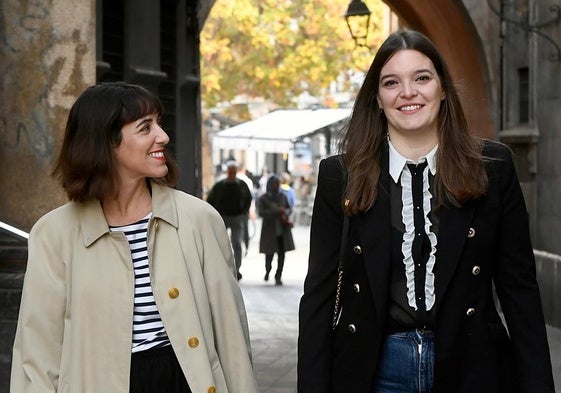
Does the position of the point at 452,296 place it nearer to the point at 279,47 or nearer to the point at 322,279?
the point at 322,279

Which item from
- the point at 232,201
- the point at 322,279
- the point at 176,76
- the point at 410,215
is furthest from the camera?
the point at 232,201

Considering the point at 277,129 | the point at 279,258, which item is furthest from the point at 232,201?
the point at 277,129

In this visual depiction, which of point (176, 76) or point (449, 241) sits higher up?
point (176, 76)

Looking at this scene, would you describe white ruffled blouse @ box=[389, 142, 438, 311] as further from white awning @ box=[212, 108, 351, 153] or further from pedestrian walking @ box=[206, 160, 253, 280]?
white awning @ box=[212, 108, 351, 153]

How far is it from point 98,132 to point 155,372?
2.51 ft

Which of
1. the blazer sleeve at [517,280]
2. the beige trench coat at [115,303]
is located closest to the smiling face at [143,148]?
the beige trench coat at [115,303]

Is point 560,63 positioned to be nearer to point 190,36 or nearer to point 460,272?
point 190,36

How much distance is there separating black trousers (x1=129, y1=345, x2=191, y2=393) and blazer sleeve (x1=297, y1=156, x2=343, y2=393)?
39cm

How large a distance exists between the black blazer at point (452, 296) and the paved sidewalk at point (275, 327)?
18.2 feet

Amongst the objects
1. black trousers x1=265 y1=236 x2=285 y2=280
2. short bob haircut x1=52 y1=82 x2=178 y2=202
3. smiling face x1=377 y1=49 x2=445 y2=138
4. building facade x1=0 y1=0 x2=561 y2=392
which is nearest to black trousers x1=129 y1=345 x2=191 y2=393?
short bob haircut x1=52 y1=82 x2=178 y2=202

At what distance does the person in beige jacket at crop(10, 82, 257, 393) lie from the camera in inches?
169

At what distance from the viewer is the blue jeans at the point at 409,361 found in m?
4.09

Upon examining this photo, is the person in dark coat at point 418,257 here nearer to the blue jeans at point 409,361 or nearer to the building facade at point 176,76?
the blue jeans at point 409,361

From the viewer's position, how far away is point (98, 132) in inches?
172
